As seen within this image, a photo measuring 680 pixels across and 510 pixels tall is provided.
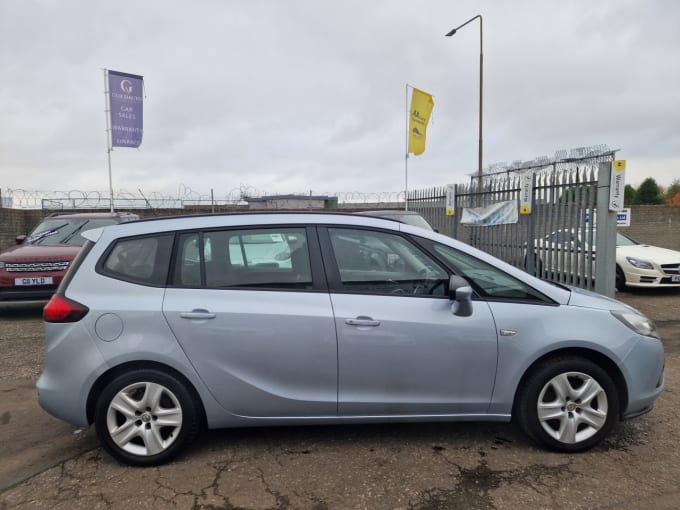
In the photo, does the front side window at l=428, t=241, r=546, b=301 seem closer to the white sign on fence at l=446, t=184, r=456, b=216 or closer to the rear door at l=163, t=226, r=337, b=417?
the rear door at l=163, t=226, r=337, b=417

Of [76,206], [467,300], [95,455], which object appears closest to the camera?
[467,300]

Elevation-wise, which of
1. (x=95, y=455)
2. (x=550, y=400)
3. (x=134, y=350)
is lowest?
(x=95, y=455)

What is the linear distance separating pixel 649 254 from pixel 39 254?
10793mm

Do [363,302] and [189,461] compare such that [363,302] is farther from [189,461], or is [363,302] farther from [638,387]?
[638,387]

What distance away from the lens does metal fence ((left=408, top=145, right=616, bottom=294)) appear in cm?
729

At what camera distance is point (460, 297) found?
2.94 metres

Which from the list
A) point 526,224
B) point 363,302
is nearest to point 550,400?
point 363,302

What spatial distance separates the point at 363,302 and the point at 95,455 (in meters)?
2.11

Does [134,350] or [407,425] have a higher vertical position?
[134,350]

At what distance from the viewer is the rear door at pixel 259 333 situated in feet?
9.69

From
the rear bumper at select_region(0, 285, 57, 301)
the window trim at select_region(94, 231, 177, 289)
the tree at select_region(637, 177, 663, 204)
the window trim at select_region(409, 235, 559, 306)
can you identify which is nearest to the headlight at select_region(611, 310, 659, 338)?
the window trim at select_region(409, 235, 559, 306)

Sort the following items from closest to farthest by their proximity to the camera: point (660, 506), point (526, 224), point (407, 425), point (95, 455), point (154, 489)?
point (660, 506)
point (154, 489)
point (95, 455)
point (407, 425)
point (526, 224)

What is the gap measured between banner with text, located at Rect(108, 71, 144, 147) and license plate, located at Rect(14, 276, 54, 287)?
25.0 ft

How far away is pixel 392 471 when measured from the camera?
2916 mm
